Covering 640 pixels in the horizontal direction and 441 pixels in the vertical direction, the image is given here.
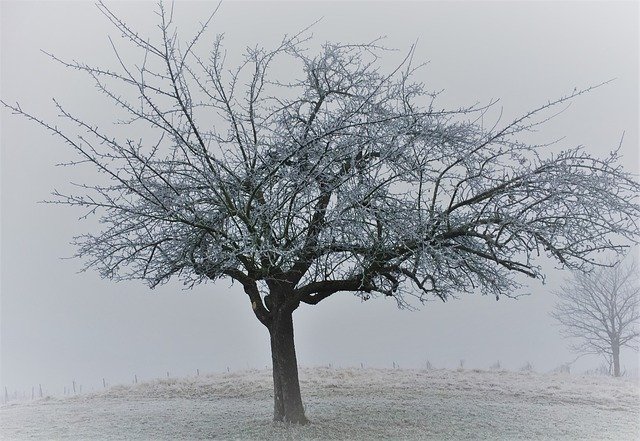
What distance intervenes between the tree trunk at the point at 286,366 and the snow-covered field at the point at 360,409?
0.90 ft

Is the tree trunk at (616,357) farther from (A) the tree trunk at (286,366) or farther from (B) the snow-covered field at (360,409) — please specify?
(A) the tree trunk at (286,366)

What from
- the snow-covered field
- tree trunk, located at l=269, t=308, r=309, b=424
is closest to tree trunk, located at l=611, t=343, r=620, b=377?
the snow-covered field

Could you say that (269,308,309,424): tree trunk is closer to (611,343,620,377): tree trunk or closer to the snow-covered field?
the snow-covered field

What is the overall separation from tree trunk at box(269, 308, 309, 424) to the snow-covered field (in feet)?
0.90

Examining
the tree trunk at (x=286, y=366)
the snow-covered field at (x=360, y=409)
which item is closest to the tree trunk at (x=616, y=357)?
the snow-covered field at (x=360, y=409)

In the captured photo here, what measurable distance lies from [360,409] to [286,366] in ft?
8.89

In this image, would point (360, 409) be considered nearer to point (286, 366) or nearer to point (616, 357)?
point (286, 366)

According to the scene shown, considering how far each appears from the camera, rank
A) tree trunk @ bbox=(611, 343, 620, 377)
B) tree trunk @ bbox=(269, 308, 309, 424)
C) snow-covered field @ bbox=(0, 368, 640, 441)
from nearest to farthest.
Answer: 1. tree trunk @ bbox=(269, 308, 309, 424)
2. snow-covered field @ bbox=(0, 368, 640, 441)
3. tree trunk @ bbox=(611, 343, 620, 377)

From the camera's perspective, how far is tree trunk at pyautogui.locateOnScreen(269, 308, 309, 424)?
1036 cm

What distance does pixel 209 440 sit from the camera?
1015 centimetres

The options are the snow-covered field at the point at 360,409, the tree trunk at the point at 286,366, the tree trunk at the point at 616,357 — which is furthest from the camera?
the tree trunk at the point at 616,357

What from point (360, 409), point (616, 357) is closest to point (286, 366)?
point (360, 409)

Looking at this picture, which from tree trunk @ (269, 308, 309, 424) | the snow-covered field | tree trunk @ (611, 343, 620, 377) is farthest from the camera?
tree trunk @ (611, 343, 620, 377)

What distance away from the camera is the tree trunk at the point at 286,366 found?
34.0ft
